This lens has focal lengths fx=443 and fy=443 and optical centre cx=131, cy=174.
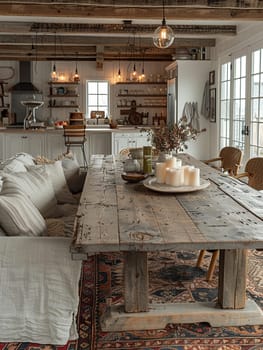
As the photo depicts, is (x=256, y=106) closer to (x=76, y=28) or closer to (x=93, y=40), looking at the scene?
(x=76, y=28)

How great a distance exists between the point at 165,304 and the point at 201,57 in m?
8.30

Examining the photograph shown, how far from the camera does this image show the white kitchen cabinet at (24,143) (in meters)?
8.35

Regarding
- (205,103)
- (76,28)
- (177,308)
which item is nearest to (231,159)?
(177,308)

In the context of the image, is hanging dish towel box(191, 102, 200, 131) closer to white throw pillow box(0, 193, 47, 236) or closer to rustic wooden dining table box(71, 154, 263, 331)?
rustic wooden dining table box(71, 154, 263, 331)

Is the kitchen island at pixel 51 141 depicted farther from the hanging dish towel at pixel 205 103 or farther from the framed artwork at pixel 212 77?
the framed artwork at pixel 212 77

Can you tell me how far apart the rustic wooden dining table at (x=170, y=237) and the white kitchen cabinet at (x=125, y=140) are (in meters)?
5.40

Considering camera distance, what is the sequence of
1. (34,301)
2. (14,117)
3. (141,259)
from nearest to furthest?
1. (34,301)
2. (141,259)
3. (14,117)

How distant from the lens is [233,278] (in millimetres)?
2574

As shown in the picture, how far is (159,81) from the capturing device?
12555 millimetres

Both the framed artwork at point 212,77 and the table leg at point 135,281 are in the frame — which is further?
the framed artwork at point 212,77

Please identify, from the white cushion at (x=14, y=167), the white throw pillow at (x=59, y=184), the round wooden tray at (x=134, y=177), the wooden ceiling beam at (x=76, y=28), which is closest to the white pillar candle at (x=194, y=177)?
the round wooden tray at (x=134, y=177)

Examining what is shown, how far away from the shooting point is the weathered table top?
205cm

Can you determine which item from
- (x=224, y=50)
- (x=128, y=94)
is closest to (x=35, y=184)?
(x=224, y=50)

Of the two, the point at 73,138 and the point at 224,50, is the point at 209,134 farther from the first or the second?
the point at 73,138
